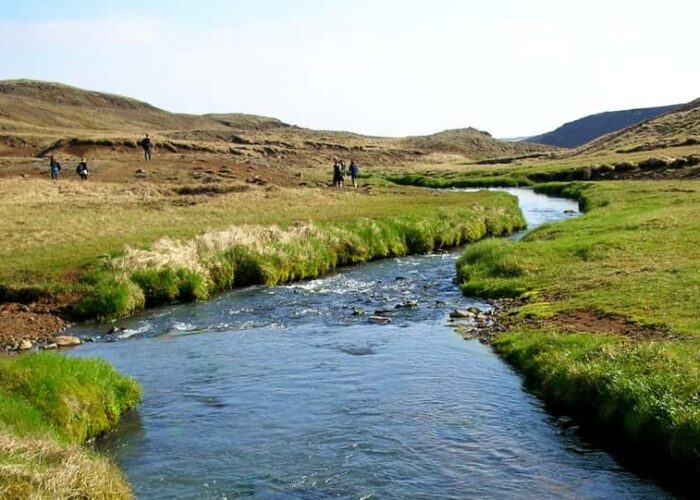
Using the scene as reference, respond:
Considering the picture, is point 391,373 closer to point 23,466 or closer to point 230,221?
point 23,466

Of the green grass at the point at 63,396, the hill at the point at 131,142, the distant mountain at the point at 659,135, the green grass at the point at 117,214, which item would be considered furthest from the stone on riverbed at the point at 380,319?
the distant mountain at the point at 659,135

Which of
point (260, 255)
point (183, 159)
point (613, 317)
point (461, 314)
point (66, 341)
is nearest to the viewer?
point (613, 317)

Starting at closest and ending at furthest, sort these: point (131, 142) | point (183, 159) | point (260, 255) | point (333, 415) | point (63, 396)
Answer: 1. point (63, 396)
2. point (333, 415)
3. point (260, 255)
4. point (183, 159)
5. point (131, 142)

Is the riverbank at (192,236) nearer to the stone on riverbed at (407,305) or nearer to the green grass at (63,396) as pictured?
the stone on riverbed at (407,305)

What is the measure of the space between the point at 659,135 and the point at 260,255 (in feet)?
435

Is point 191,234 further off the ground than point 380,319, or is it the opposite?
point 191,234

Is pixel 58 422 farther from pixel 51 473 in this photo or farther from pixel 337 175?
pixel 337 175

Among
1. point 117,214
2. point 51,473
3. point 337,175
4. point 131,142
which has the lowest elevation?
point 51,473

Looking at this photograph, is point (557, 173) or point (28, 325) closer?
point (28, 325)

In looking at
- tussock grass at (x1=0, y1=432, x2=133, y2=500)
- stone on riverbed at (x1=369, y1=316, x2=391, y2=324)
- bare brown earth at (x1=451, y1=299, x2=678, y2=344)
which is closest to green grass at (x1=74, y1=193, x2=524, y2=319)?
stone on riverbed at (x1=369, y1=316, x2=391, y2=324)

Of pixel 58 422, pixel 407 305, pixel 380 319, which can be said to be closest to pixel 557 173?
pixel 407 305

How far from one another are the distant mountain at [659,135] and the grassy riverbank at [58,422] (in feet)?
390

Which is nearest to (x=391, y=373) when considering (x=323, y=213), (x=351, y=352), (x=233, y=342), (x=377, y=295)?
(x=351, y=352)

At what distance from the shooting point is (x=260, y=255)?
3972 centimetres
